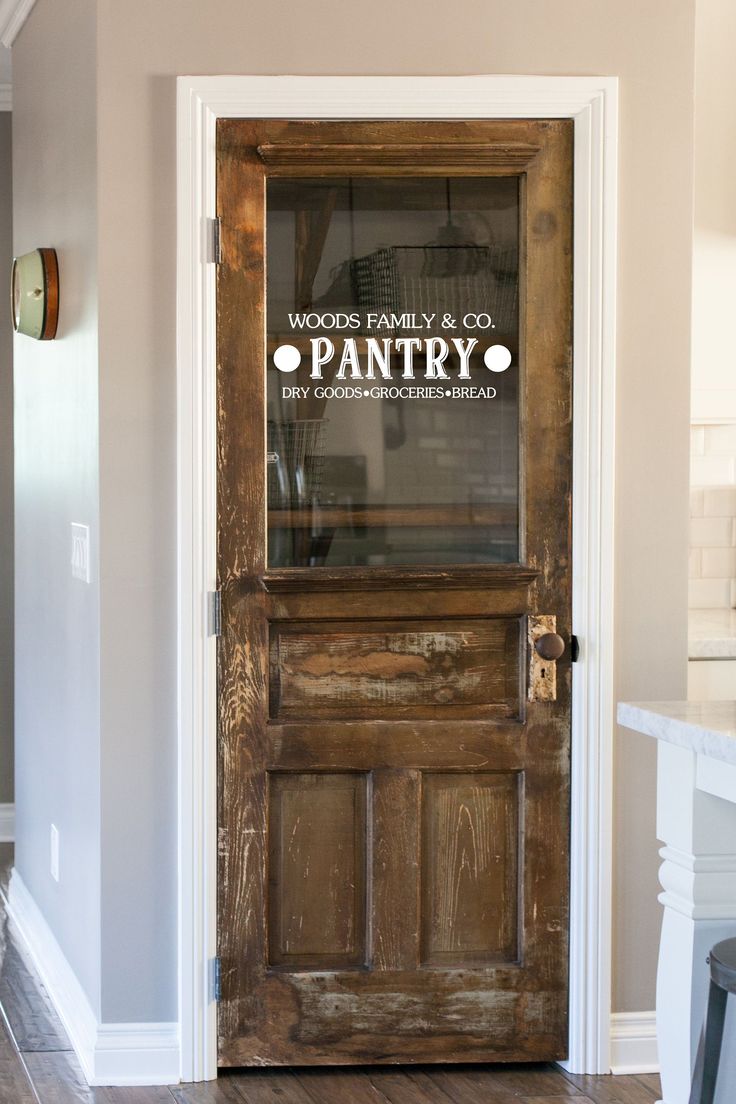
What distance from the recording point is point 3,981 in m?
3.44

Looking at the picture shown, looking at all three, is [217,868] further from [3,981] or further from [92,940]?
[3,981]

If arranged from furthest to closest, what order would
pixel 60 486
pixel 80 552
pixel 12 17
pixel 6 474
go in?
pixel 6 474 → pixel 12 17 → pixel 60 486 → pixel 80 552

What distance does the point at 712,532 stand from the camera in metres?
3.98

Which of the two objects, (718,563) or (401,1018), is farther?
(718,563)

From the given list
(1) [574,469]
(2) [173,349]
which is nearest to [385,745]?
(1) [574,469]

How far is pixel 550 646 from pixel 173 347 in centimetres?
108

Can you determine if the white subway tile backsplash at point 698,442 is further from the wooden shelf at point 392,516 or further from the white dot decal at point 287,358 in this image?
the white dot decal at point 287,358

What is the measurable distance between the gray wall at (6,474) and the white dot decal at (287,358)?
Result: 230cm

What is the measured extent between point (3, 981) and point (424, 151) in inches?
95.0

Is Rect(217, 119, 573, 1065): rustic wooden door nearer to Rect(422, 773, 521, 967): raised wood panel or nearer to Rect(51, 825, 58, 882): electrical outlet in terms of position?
Rect(422, 773, 521, 967): raised wood panel

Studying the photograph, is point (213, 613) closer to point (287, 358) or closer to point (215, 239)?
point (287, 358)

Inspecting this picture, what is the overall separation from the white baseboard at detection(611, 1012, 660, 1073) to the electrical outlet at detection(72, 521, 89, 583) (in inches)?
63.4

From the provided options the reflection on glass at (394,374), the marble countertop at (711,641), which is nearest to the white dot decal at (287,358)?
the reflection on glass at (394,374)

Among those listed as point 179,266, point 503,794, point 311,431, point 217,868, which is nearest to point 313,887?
point 217,868
